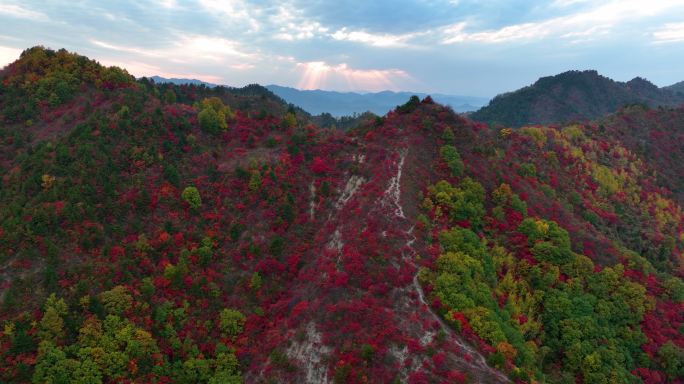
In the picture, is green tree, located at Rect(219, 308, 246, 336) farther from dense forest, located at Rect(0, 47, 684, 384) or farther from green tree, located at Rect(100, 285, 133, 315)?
green tree, located at Rect(100, 285, 133, 315)

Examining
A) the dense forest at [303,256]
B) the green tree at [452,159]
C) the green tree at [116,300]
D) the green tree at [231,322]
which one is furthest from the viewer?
the green tree at [452,159]

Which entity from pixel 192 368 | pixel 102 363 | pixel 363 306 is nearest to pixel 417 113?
pixel 363 306

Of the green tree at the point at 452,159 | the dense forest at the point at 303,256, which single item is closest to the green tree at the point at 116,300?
the dense forest at the point at 303,256

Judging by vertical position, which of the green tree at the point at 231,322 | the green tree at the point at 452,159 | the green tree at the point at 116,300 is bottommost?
the green tree at the point at 231,322

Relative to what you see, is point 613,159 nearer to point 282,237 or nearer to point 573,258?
point 573,258

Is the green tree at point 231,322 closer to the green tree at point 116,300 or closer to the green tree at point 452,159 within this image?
the green tree at point 116,300

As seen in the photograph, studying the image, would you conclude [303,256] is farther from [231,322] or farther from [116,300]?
[116,300]

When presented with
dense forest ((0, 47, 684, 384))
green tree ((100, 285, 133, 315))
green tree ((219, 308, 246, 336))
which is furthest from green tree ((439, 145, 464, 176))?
green tree ((100, 285, 133, 315))

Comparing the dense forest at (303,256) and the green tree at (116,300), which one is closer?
the dense forest at (303,256)
